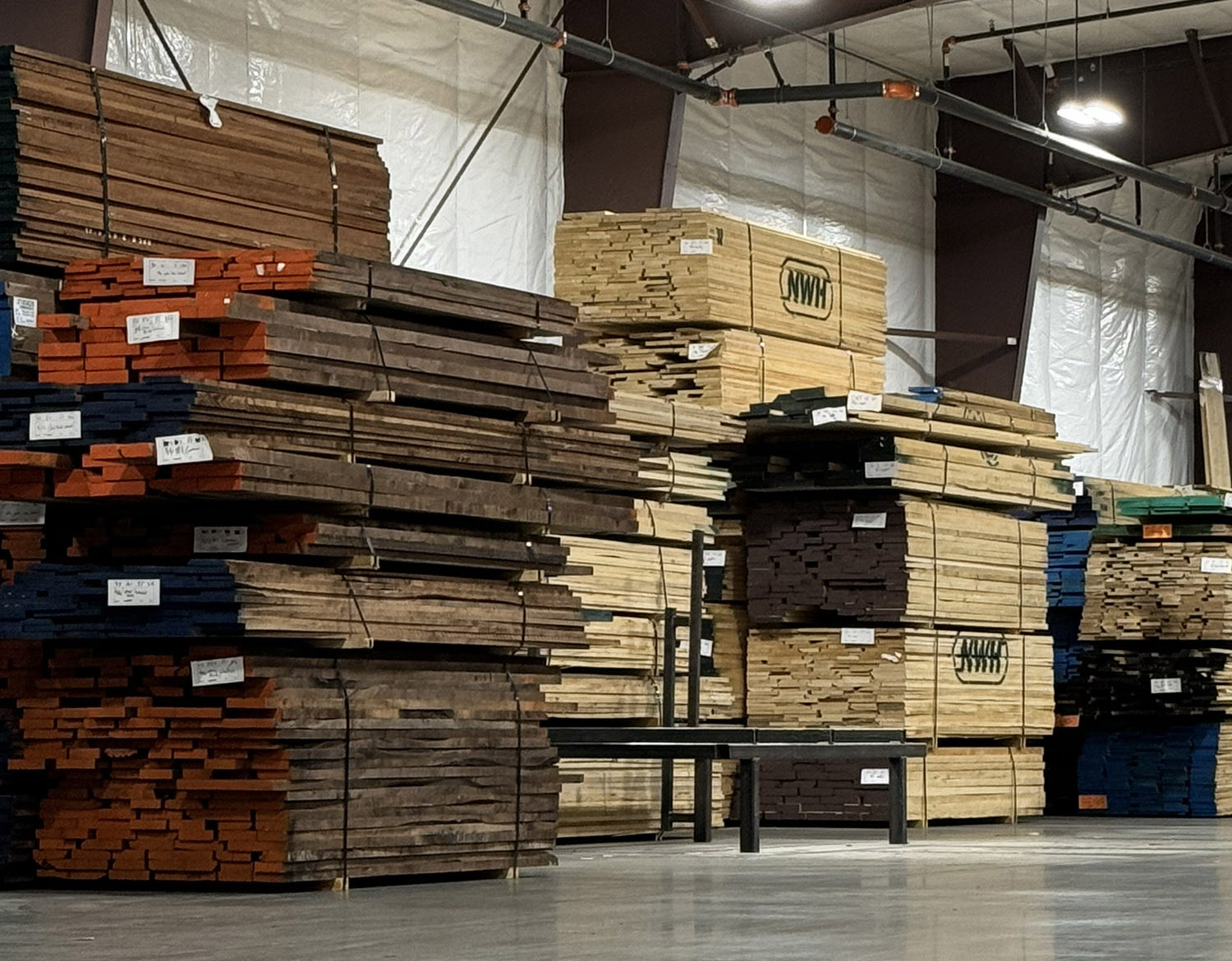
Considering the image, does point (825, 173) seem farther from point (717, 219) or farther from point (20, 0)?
point (20, 0)

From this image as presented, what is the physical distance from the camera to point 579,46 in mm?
16766

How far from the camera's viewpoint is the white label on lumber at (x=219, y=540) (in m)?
9.52

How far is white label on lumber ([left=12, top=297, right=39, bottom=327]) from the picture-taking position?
9875 mm

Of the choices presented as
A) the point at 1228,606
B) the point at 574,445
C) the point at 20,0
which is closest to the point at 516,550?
the point at 574,445

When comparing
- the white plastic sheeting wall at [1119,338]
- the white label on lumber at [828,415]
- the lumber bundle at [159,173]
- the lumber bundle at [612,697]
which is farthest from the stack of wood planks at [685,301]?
the white plastic sheeting wall at [1119,338]

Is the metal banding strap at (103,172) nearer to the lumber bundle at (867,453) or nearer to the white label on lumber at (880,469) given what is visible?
the lumber bundle at (867,453)

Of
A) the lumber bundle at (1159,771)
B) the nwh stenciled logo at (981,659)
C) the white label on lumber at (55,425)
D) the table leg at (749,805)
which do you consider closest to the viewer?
the white label on lumber at (55,425)

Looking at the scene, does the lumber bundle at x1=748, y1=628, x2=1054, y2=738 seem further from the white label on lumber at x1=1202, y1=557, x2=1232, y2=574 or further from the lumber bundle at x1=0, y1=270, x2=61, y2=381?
the lumber bundle at x1=0, y1=270, x2=61, y2=381

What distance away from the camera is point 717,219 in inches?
607

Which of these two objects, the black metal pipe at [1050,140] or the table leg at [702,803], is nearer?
the table leg at [702,803]

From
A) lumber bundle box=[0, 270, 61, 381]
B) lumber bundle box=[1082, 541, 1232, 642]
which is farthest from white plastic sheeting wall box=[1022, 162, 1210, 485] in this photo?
lumber bundle box=[0, 270, 61, 381]

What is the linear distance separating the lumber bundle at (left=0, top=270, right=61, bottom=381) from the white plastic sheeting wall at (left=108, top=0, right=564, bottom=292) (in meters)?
4.80

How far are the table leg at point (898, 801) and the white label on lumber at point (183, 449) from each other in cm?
566

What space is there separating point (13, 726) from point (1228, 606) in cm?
1096
